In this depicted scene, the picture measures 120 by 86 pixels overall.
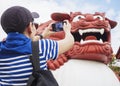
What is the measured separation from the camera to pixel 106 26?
128 inches

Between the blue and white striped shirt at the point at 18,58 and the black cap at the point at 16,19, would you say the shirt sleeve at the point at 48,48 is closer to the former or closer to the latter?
the blue and white striped shirt at the point at 18,58

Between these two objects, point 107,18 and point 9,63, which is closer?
point 9,63

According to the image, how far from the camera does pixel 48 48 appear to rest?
56.1 inches

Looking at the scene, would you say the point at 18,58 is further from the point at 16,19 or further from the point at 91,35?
the point at 91,35

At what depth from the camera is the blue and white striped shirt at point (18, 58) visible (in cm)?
137

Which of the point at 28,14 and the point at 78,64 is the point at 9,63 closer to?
the point at 28,14

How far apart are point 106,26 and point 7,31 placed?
6.35 feet

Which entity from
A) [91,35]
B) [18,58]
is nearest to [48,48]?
[18,58]

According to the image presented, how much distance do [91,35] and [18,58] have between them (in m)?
1.93

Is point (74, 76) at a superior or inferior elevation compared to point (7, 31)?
inferior

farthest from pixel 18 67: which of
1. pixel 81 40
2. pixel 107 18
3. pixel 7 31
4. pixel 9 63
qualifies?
pixel 107 18

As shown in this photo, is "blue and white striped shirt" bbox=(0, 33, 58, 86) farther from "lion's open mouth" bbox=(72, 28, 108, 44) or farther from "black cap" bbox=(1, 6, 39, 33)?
"lion's open mouth" bbox=(72, 28, 108, 44)

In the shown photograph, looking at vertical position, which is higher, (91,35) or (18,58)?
(18,58)

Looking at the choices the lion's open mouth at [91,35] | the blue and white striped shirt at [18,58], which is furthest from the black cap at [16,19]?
the lion's open mouth at [91,35]
